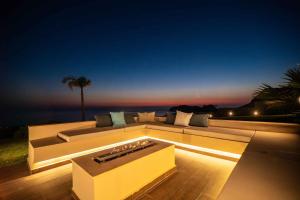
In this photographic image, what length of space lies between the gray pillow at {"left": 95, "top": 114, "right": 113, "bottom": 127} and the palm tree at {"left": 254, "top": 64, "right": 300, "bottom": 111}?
11.8ft

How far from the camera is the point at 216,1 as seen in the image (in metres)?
4.16

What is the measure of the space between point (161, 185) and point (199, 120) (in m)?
2.28

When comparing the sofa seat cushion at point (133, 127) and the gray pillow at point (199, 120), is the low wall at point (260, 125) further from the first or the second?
the sofa seat cushion at point (133, 127)

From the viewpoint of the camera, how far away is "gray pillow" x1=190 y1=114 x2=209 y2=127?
3.74 meters

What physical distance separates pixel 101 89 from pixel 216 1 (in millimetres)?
→ 7779

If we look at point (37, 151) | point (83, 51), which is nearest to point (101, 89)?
point (83, 51)

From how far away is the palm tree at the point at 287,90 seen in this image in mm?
2041

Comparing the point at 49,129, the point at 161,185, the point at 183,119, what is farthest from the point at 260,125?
the point at 49,129

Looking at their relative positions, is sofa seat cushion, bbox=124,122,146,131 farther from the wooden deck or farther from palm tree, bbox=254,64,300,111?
palm tree, bbox=254,64,300,111

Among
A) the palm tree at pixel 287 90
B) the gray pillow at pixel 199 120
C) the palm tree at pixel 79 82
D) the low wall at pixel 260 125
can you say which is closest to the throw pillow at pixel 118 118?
the gray pillow at pixel 199 120

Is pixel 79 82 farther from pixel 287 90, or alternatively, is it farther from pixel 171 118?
pixel 287 90

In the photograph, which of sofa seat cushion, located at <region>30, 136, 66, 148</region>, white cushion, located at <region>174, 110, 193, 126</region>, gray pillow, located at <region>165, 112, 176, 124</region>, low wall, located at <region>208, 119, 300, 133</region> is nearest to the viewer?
sofa seat cushion, located at <region>30, 136, 66, 148</region>

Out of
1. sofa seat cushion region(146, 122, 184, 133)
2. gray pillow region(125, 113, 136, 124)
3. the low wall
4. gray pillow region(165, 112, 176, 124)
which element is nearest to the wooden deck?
sofa seat cushion region(146, 122, 184, 133)

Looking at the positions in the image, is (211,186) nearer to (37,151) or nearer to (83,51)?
(37,151)
